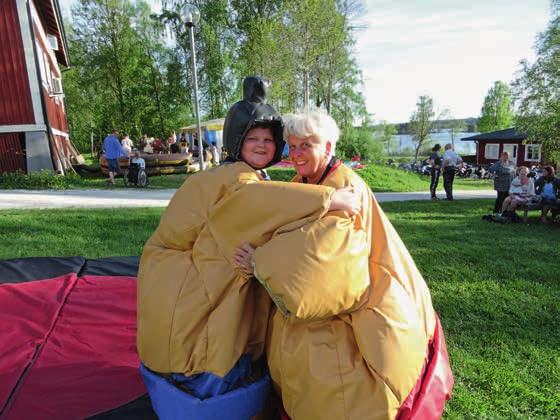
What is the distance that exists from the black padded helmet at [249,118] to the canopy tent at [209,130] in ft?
61.9

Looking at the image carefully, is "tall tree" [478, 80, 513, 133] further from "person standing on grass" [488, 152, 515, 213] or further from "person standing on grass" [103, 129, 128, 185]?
"person standing on grass" [103, 129, 128, 185]

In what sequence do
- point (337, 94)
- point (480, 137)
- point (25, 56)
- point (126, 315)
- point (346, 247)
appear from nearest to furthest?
point (346, 247) < point (126, 315) < point (25, 56) < point (337, 94) < point (480, 137)

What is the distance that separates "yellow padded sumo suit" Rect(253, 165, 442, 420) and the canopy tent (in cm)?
1941

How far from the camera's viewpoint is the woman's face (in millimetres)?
2002

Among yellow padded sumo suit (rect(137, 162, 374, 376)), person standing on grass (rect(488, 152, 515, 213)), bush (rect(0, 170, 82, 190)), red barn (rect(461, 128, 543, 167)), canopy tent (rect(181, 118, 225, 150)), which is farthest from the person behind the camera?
red barn (rect(461, 128, 543, 167))

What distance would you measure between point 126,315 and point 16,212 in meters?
5.37

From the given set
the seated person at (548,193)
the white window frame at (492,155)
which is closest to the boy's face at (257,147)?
the seated person at (548,193)

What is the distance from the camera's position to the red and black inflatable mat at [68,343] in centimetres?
233

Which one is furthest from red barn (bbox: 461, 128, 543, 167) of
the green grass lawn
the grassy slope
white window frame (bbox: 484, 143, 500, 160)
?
the grassy slope

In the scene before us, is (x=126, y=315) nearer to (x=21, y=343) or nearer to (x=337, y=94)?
(x=21, y=343)

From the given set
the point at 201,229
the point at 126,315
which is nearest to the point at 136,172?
the point at 126,315

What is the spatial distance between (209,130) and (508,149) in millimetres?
23545

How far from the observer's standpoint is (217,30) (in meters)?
29.9

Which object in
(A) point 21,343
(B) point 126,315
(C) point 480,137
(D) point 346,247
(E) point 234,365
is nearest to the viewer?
(D) point 346,247
